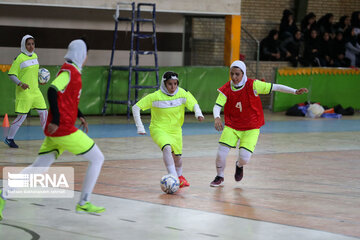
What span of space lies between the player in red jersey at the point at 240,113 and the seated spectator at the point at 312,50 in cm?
1431

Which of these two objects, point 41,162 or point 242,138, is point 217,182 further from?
point 41,162

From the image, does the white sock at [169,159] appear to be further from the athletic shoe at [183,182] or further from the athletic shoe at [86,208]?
the athletic shoe at [86,208]

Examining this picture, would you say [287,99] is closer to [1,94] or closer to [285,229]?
[1,94]

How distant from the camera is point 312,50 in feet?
80.0

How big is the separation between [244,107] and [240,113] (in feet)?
0.37

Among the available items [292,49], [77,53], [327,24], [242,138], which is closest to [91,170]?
[77,53]

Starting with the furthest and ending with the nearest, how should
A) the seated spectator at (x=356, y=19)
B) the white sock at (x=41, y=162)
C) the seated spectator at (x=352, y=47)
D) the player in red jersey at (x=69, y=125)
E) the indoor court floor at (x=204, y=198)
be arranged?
1. the seated spectator at (x=356, y=19)
2. the seated spectator at (x=352, y=47)
3. the white sock at (x=41, y=162)
4. the player in red jersey at (x=69, y=125)
5. the indoor court floor at (x=204, y=198)

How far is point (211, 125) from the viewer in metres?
19.4

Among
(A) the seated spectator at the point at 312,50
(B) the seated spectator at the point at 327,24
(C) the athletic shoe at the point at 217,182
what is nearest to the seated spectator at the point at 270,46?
(A) the seated spectator at the point at 312,50

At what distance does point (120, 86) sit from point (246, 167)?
9.08 metres

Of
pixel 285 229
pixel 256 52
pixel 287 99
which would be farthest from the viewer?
pixel 256 52

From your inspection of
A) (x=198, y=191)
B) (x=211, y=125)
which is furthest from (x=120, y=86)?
(x=198, y=191)

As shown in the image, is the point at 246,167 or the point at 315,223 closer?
the point at 315,223

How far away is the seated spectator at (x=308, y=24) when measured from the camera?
81.7ft
